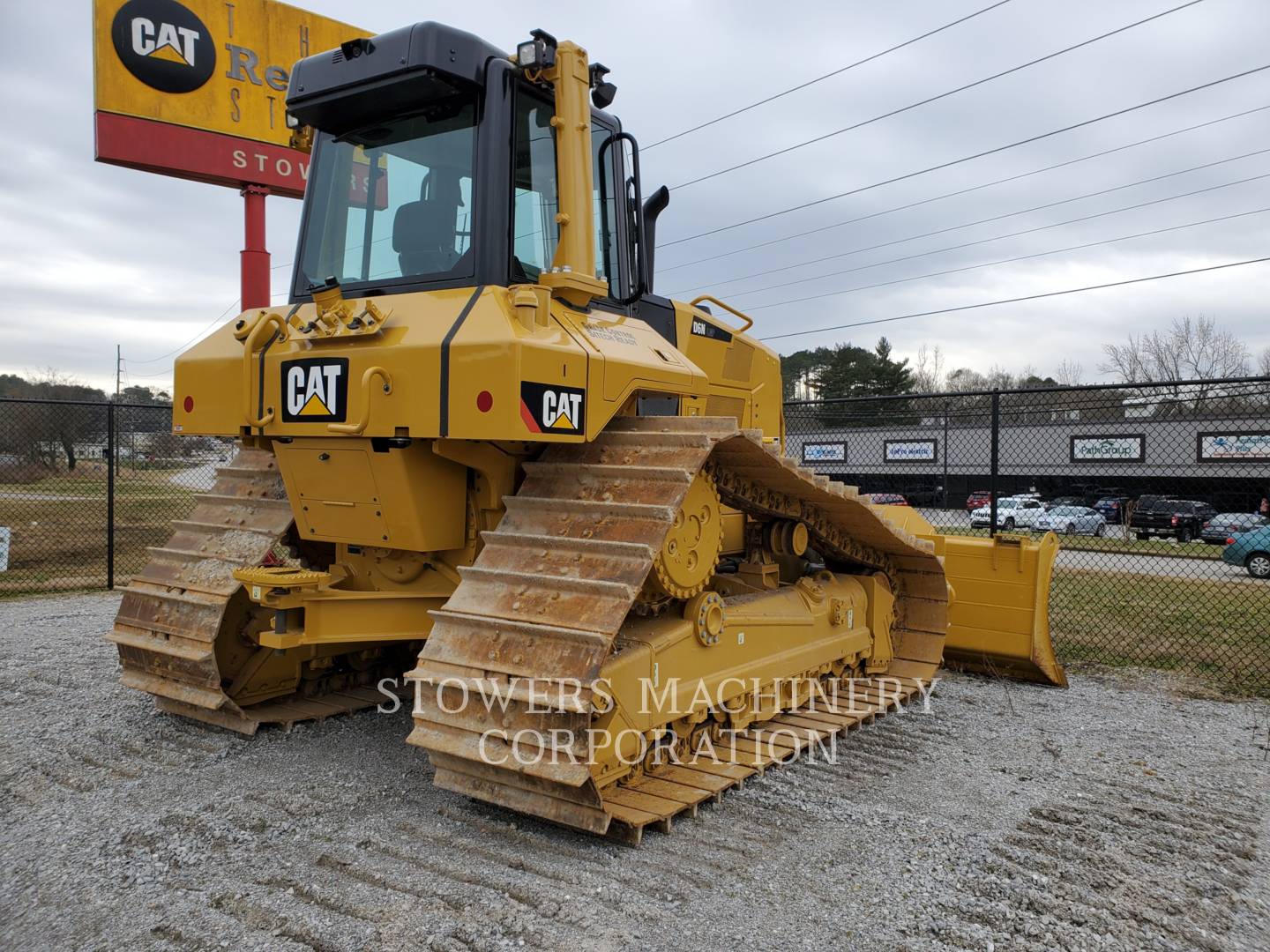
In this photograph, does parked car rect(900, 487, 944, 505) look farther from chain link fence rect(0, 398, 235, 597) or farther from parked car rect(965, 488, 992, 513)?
chain link fence rect(0, 398, 235, 597)

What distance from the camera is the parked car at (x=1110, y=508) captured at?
15.0m

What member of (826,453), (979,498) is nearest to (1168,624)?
(826,453)

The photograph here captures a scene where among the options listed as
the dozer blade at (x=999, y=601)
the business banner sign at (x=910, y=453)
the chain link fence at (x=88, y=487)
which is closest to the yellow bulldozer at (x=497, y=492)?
the dozer blade at (x=999, y=601)

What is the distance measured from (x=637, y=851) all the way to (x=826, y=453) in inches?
493

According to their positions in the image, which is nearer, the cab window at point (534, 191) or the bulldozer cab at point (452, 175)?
the bulldozer cab at point (452, 175)

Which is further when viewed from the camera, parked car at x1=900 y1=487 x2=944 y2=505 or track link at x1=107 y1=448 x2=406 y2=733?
parked car at x1=900 y1=487 x2=944 y2=505

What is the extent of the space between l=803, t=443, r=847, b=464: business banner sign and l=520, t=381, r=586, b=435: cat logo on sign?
1047 centimetres

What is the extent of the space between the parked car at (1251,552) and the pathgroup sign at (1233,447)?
4.28 metres

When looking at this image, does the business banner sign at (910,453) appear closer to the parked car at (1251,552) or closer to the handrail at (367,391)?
the parked car at (1251,552)

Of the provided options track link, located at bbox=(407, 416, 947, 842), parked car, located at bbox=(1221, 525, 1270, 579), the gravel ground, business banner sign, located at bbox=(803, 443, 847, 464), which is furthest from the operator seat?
parked car, located at bbox=(1221, 525, 1270, 579)

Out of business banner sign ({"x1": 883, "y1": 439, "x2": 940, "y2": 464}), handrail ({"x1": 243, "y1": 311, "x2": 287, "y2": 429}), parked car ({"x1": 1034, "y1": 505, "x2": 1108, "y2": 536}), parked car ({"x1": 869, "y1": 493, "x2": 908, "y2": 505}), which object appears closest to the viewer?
handrail ({"x1": 243, "y1": 311, "x2": 287, "y2": 429})

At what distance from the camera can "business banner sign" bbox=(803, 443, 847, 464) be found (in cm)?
1454

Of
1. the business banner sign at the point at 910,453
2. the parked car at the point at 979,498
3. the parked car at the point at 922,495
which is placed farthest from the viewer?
the parked car at the point at 979,498

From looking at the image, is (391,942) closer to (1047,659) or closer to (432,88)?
(432,88)
